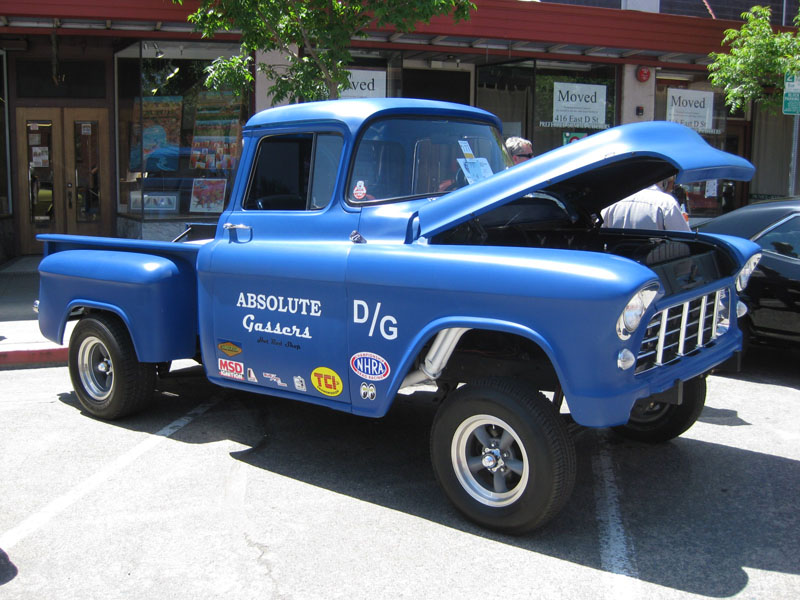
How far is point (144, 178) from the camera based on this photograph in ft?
41.6

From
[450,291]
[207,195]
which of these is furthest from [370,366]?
[207,195]

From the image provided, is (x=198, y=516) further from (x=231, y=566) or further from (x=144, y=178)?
(x=144, y=178)

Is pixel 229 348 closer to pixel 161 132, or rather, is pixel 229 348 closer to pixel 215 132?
pixel 215 132

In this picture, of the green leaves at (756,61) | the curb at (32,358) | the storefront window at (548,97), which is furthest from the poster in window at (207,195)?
the green leaves at (756,61)

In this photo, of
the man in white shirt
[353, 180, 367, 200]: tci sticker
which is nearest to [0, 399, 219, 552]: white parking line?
[353, 180, 367, 200]: tci sticker

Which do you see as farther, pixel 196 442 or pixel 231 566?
pixel 196 442

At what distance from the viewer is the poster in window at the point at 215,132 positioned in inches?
499

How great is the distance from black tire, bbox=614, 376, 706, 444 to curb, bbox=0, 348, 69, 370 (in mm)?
5537

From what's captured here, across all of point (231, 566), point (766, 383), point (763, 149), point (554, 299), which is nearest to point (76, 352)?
point (231, 566)

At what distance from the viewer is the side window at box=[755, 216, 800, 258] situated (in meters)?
6.84

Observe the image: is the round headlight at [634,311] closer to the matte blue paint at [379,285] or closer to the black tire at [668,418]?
the matte blue paint at [379,285]

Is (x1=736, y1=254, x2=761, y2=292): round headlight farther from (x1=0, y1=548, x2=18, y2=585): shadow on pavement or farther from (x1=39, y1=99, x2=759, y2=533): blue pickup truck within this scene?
(x1=0, y1=548, x2=18, y2=585): shadow on pavement

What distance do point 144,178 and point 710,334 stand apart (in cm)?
1019

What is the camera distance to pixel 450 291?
3928 mm
